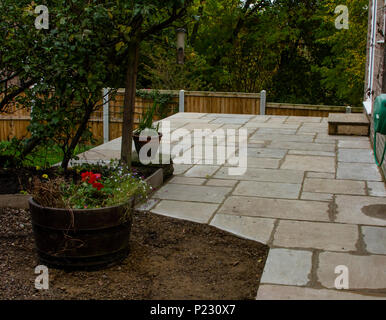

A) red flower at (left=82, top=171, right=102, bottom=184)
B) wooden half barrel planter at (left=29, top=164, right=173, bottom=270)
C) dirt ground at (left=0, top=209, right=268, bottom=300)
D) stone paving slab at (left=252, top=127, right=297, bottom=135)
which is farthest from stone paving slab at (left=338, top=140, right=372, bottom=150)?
wooden half barrel planter at (left=29, top=164, right=173, bottom=270)

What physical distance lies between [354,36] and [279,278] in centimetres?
Answer: 1280

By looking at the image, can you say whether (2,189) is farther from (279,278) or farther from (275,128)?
(275,128)

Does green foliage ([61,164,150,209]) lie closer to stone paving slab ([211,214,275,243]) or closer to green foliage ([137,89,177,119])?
stone paving slab ([211,214,275,243])

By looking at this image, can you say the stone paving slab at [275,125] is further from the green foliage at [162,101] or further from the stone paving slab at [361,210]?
the stone paving slab at [361,210]

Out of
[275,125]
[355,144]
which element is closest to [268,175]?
[355,144]

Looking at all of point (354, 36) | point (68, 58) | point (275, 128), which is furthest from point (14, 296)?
point (354, 36)

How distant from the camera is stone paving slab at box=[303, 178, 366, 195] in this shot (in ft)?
16.6

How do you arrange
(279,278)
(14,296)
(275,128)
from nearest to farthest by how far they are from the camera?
(14,296), (279,278), (275,128)

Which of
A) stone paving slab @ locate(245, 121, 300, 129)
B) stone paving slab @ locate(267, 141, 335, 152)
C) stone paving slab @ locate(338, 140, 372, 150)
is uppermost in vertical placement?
stone paving slab @ locate(245, 121, 300, 129)

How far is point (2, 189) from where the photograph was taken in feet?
14.7

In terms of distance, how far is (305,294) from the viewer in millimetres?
2920

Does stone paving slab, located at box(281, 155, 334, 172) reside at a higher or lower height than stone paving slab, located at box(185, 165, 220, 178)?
higher

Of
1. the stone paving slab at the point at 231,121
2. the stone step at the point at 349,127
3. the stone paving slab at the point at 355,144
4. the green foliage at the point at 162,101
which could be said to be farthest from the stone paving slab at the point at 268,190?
the green foliage at the point at 162,101

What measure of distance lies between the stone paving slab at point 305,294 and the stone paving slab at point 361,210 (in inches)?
51.9
